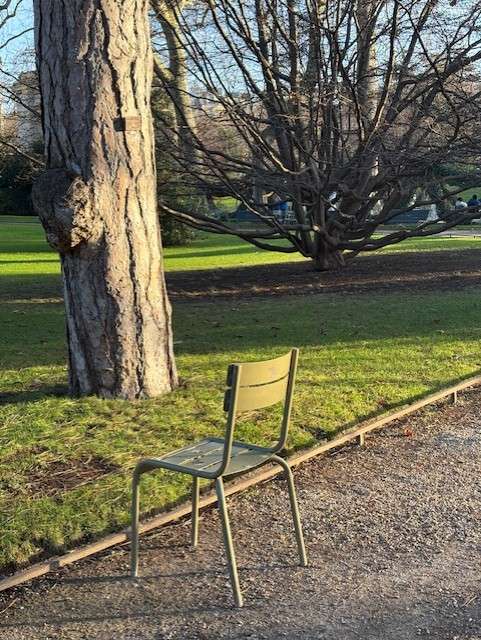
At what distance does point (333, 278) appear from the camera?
61.3 feet

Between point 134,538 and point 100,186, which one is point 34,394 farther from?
point 134,538

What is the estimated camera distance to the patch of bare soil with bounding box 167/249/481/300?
16797 mm

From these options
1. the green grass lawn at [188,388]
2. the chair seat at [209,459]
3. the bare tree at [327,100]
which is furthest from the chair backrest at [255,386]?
the bare tree at [327,100]

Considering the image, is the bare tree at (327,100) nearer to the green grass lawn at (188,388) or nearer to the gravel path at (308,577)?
the green grass lawn at (188,388)

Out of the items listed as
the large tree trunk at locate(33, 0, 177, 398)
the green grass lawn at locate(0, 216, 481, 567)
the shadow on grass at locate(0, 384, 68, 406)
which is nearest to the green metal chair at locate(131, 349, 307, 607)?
the green grass lawn at locate(0, 216, 481, 567)

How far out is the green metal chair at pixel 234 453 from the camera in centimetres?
396

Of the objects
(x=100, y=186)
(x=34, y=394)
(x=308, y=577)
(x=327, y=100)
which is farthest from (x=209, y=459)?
(x=327, y=100)

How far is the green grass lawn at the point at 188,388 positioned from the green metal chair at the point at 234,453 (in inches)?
29.9

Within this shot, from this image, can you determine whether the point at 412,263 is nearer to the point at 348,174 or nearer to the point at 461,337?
the point at 348,174

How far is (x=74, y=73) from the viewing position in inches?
280

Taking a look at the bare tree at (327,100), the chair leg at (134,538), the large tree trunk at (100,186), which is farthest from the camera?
the bare tree at (327,100)

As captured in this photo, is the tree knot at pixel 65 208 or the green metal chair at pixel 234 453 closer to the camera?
the green metal chair at pixel 234 453

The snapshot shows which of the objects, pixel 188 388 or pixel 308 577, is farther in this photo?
pixel 188 388

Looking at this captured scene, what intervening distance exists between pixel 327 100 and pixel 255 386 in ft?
37.3
